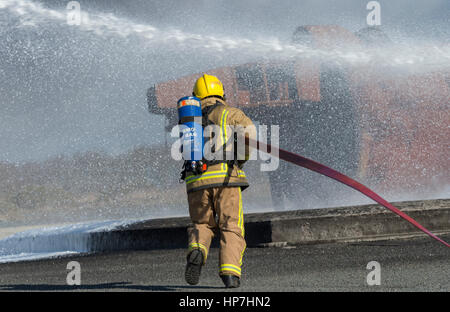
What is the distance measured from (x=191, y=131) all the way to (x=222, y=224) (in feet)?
2.00

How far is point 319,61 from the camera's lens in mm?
13867

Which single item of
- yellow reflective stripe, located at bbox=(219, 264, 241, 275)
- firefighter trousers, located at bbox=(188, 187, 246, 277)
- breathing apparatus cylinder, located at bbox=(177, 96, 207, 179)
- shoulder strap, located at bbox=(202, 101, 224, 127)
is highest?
shoulder strap, located at bbox=(202, 101, 224, 127)

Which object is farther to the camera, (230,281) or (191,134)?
(191,134)

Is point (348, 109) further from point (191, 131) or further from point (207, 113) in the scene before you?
point (191, 131)

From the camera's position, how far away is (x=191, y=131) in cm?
373

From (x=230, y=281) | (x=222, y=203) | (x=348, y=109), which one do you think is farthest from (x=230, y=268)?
(x=348, y=109)

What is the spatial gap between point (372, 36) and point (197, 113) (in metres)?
11.5

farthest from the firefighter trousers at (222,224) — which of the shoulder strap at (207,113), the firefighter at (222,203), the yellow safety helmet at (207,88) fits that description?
the yellow safety helmet at (207,88)

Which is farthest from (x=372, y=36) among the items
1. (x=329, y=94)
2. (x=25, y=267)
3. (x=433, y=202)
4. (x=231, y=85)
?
(x=25, y=267)

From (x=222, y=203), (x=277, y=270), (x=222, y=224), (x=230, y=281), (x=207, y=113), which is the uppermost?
(x=207, y=113)

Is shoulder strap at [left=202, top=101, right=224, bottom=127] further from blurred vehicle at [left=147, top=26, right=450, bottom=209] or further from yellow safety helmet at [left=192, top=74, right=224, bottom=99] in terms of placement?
blurred vehicle at [left=147, top=26, right=450, bottom=209]

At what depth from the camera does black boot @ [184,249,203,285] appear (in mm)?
3629

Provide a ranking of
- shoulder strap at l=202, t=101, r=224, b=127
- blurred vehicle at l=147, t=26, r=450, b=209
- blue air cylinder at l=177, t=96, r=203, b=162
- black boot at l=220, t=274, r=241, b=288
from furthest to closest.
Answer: blurred vehicle at l=147, t=26, r=450, b=209 → shoulder strap at l=202, t=101, r=224, b=127 → blue air cylinder at l=177, t=96, r=203, b=162 → black boot at l=220, t=274, r=241, b=288

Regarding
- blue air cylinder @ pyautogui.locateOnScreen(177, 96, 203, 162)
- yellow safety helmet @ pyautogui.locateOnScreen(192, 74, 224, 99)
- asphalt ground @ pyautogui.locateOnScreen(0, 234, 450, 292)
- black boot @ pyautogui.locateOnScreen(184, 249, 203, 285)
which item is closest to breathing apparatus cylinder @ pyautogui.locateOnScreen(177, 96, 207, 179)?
blue air cylinder @ pyautogui.locateOnScreen(177, 96, 203, 162)
